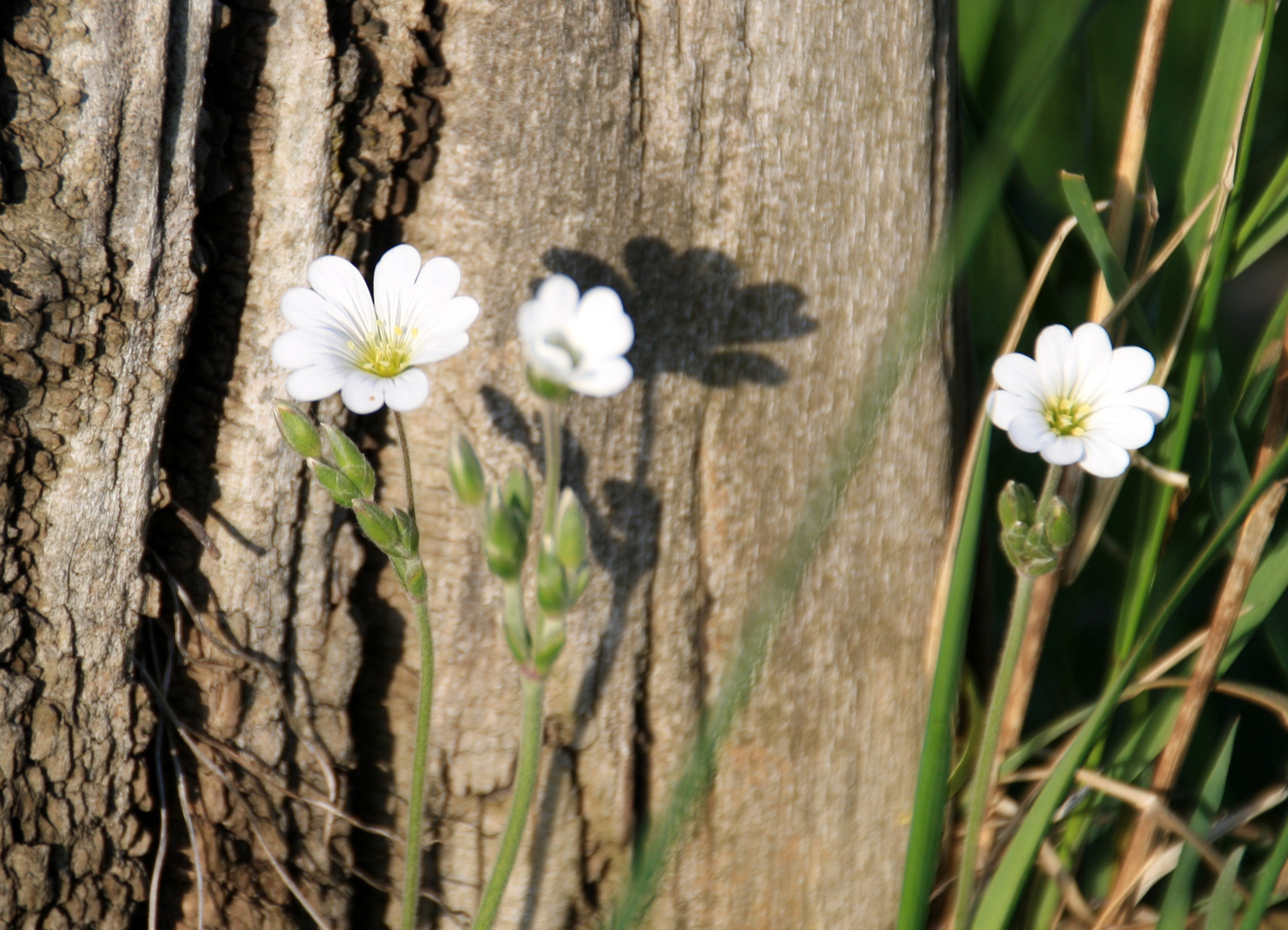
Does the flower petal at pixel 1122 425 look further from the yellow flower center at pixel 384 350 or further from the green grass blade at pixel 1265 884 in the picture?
the yellow flower center at pixel 384 350

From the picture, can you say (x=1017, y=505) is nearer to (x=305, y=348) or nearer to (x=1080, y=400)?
(x=1080, y=400)

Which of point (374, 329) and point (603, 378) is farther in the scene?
point (374, 329)

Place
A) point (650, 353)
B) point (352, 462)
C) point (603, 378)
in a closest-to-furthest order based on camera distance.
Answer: point (603, 378), point (352, 462), point (650, 353)

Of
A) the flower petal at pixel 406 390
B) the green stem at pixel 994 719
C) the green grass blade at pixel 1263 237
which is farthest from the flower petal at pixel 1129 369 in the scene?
the flower petal at pixel 406 390

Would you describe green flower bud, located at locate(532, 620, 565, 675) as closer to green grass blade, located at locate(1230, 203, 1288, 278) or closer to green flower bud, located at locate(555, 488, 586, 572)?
green flower bud, located at locate(555, 488, 586, 572)

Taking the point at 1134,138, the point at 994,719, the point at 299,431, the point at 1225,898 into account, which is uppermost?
the point at 1134,138

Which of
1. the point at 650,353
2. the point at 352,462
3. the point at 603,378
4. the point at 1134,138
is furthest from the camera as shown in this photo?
the point at 1134,138

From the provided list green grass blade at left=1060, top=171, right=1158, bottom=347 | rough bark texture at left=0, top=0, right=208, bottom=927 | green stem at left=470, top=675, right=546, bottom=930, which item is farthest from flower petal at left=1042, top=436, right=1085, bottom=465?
rough bark texture at left=0, top=0, right=208, bottom=927

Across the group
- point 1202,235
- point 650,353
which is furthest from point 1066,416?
point 650,353
